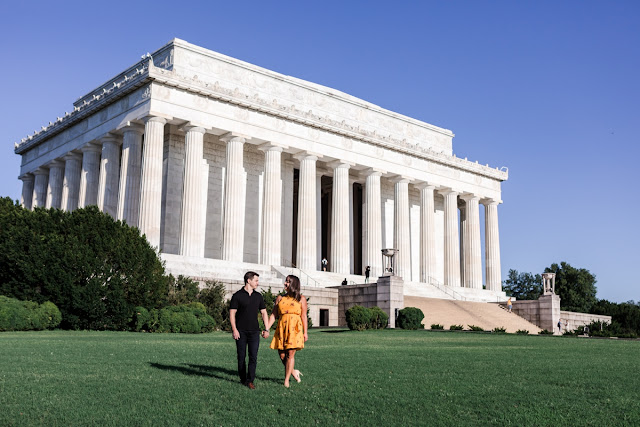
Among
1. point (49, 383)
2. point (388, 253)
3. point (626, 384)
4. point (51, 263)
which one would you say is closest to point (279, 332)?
point (49, 383)

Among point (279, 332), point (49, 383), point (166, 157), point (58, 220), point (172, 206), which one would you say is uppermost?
point (166, 157)

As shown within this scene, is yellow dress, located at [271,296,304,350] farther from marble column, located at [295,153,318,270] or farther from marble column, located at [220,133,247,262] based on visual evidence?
marble column, located at [295,153,318,270]

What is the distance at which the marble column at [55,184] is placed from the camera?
61062mm

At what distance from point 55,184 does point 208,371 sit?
52204 mm

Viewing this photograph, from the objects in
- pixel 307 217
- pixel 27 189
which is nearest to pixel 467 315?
pixel 307 217

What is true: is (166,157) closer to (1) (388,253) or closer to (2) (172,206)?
(2) (172,206)

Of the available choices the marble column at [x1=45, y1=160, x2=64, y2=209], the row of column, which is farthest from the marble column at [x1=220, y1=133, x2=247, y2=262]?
the marble column at [x1=45, y1=160, x2=64, y2=209]

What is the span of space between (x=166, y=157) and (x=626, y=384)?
4655 centimetres

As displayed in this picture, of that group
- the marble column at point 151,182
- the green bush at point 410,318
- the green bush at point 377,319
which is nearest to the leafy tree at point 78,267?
the green bush at point 377,319

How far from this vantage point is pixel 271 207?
54594mm

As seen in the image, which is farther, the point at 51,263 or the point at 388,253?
the point at 388,253

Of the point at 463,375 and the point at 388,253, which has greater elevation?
the point at 388,253

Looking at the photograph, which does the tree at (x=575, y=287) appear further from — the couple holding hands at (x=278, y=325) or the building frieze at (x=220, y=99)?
the couple holding hands at (x=278, y=325)

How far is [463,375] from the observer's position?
46.7 ft
